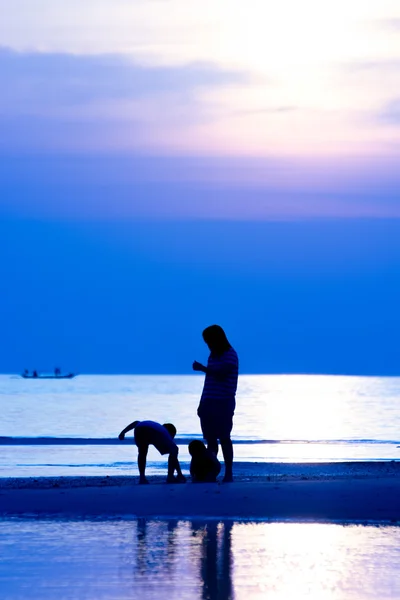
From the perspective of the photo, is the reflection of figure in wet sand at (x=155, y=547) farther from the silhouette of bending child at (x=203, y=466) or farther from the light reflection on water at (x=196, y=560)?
the silhouette of bending child at (x=203, y=466)

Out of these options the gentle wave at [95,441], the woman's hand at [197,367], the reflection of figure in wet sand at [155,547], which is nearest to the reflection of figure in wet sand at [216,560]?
the reflection of figure in wet sand at [155,547]

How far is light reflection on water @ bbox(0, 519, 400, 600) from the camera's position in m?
6.78

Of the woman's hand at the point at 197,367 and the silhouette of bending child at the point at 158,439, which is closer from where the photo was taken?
the woman's hand at the point at 197,367

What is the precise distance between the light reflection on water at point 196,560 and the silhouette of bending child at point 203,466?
12.1 feet

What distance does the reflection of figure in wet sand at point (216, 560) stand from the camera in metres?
6.71

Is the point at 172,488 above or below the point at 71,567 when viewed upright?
above

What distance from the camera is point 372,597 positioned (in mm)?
6625

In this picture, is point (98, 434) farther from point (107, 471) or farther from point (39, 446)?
point (107, 471)

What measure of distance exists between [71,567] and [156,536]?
1.49 meters

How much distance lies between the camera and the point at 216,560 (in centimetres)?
777

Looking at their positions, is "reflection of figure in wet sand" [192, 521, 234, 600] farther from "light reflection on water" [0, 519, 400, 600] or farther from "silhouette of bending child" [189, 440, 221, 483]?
"silhouette of bending child" [189, 440, 221, 483]

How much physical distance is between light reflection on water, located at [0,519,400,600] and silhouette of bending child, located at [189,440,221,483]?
12.1 ft

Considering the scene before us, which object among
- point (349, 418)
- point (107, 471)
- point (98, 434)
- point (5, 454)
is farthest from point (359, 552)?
point (349, 418)

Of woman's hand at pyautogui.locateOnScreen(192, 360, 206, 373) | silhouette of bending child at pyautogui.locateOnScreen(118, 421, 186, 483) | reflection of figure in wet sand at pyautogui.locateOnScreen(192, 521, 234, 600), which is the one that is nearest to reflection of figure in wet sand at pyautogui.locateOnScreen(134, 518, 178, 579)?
reflection of figure in wet sand at pyautogui.locateOnScreen(192, 521, 234, 600)
